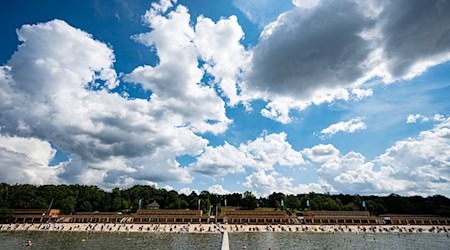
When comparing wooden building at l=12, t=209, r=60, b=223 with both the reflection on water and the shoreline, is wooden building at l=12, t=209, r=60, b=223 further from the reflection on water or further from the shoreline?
the reflection on water

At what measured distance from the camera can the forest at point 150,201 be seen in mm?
105062

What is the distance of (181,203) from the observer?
125 m

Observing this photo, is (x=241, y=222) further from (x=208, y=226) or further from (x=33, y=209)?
(x=33, y=209)

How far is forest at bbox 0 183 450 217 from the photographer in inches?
4136

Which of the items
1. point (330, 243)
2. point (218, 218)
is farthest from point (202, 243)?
point (218, 218)

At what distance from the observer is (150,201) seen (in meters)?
136

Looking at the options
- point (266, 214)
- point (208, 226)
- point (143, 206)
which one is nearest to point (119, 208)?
point (143, 206)

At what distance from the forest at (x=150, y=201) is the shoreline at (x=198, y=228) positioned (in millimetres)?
15562

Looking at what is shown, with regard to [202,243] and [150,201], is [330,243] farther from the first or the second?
[150,201]

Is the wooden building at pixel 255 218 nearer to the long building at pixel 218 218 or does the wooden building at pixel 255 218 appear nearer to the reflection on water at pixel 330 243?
the long building at pixel 218 218

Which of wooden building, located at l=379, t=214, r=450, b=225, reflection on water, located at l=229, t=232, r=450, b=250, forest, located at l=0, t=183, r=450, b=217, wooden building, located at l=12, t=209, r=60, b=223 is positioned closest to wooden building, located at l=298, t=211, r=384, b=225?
wooden building, located at l=379, t=214, r=450, b=225

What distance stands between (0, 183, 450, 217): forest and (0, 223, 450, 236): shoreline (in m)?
15.6

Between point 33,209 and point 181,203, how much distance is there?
5494 centimetres

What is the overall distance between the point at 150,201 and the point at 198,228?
56.8 metres
